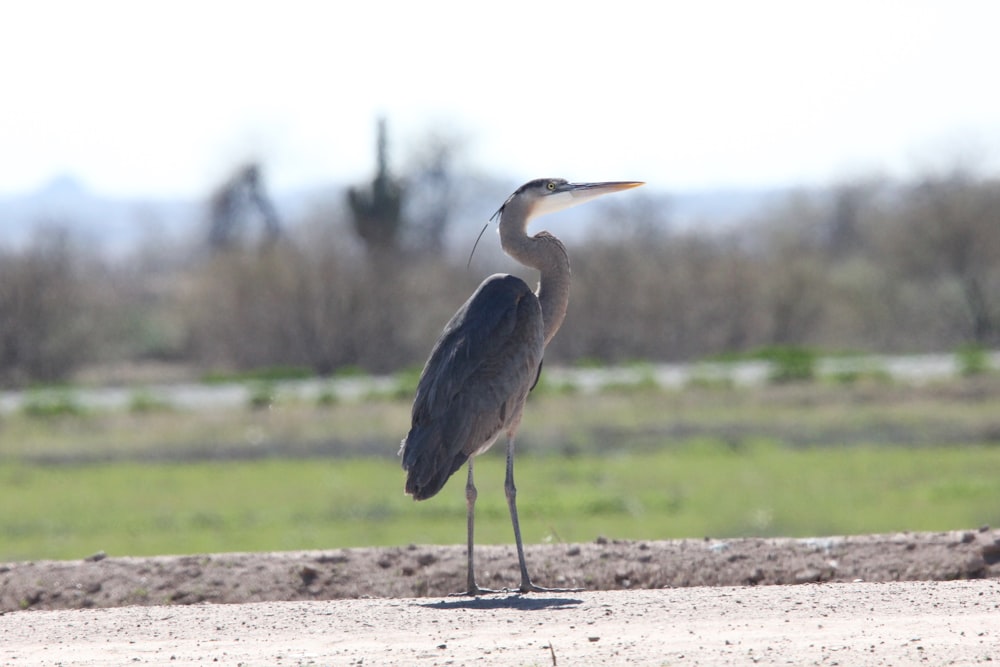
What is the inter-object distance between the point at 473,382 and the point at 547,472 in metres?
13.1

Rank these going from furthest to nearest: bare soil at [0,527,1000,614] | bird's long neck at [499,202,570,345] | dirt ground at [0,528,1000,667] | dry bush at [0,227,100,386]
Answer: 1. dry bush at [0,227,100,386]
2. bare soil at [0,527,1000,614]
3. bird's long neck at [499,202,570,345]
4. dirt ground at [0,528,1000,667]

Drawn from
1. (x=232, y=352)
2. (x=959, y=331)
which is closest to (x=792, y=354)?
(x=959, y=331)

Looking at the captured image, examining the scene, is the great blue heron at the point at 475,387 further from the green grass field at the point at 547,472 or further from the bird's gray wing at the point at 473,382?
the green grass field at the point at 547,472

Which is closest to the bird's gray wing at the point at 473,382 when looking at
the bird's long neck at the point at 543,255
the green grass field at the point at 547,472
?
the bird's long neck at the point at 543,255

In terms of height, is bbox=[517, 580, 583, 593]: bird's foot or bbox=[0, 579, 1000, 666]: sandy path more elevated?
bbox=[0, 579, 1000, 666]: sandy path

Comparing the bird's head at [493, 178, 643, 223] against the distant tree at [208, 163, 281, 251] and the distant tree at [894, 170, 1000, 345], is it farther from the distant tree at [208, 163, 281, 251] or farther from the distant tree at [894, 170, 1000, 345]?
the distant tree at [208, 163, 281, 251]

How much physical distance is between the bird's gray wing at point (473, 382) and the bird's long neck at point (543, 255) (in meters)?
0.44

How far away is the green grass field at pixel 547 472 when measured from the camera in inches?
673

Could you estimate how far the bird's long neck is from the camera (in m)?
9.27

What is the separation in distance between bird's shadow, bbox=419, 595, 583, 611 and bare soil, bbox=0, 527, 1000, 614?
3.58ft

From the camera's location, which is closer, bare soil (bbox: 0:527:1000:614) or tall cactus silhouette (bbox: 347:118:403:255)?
bare soil (bbox: 0:527:1000:614)

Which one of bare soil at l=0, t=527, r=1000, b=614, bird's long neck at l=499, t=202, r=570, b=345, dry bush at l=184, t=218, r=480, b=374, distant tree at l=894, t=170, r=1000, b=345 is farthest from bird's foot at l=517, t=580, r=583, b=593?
distant tree at l=894, t=170, r=1000, b=345

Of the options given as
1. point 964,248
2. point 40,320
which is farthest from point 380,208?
point 964,248

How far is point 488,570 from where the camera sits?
32.0 feet
